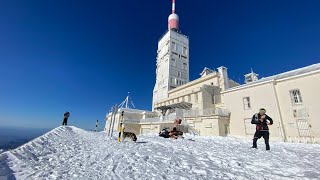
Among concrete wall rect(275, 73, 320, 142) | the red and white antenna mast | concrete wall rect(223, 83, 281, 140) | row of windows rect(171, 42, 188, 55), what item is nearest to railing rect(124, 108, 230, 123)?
concrete wall rect(223, 83, 281, 140)

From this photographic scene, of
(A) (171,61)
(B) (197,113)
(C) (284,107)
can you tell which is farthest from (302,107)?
(A) (171,61)

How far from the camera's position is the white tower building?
50.2 m

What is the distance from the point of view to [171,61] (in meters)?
52.1

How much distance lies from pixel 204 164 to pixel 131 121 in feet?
112

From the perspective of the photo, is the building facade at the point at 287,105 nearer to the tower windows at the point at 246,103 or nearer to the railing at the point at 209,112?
the tower windows at the point at 246,103

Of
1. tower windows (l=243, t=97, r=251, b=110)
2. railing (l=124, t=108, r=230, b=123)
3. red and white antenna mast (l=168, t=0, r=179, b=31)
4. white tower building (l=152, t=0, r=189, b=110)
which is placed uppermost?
red and white antenna mast (l=168, t=0, r=179, b=31)

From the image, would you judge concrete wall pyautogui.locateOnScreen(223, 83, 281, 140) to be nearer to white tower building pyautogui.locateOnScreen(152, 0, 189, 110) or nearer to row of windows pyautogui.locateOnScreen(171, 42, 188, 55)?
white tower building pyautogui.locateOnScreen(152, 0, 189, 110)

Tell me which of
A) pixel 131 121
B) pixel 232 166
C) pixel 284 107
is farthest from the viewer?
pixel 131 121

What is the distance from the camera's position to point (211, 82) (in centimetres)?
3288

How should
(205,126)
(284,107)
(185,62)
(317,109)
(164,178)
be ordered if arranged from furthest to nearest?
(185,62)
(205,126)
(284,107)
(317,109)
(164,178)

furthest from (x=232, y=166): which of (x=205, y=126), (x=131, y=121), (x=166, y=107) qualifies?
(x=131, y=121)

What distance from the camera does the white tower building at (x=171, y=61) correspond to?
1977 inches

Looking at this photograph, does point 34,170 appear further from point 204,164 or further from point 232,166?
point 232,166

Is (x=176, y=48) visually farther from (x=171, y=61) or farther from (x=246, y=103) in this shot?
(x=246, y=103)
